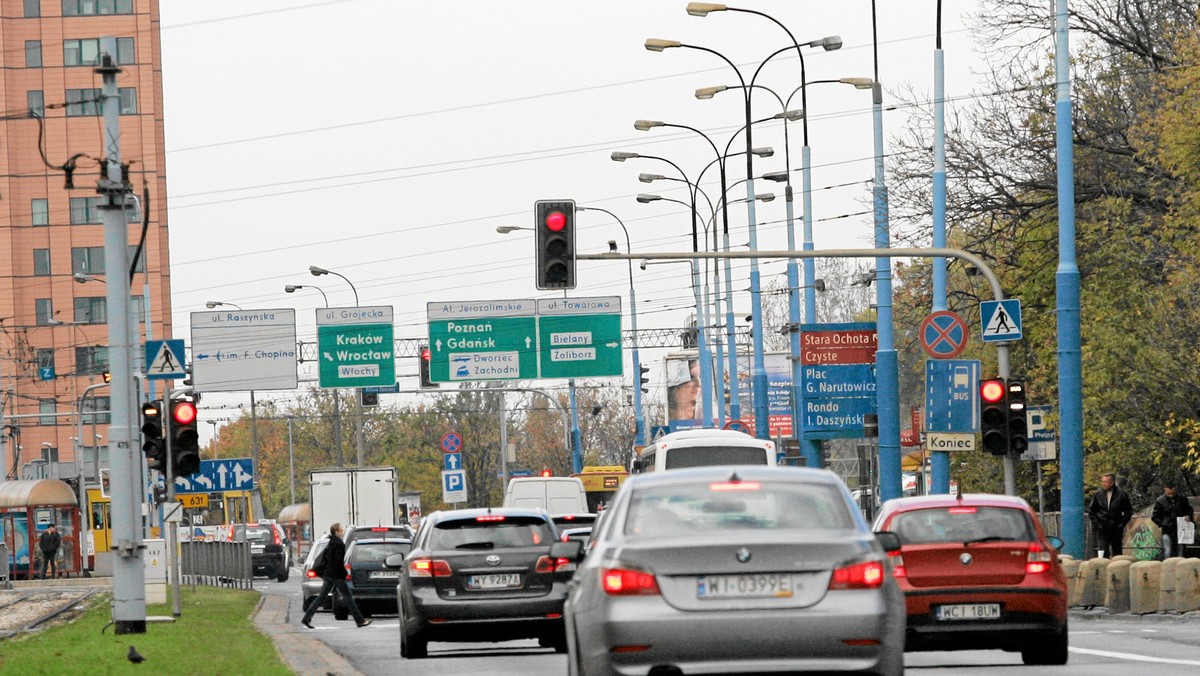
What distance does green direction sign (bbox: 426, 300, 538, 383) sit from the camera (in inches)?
2285

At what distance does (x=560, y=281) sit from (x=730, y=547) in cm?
1874

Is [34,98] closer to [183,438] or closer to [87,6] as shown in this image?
[87,6]

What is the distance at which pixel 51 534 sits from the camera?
218ft

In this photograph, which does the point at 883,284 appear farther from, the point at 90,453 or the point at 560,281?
the point at 90,453

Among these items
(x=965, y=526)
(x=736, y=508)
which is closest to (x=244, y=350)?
(x=965, y=526)

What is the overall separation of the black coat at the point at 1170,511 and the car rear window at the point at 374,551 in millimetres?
11535

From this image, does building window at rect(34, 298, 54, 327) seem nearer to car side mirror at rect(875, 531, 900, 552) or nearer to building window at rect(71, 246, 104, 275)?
building window at rect(71, 246, 104, 275)

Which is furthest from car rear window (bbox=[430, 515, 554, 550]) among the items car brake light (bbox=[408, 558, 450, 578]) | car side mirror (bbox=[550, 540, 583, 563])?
car side mirror (bbox=[550, 540, 583, 563])

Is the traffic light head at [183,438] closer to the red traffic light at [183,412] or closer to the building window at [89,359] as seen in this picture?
the red traffic light at [183,412]

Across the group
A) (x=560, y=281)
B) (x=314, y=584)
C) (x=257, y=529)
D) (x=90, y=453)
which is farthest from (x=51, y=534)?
(x=90, y=453)

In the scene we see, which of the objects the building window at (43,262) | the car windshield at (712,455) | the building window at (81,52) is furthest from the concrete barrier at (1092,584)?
the building window at (43,262)

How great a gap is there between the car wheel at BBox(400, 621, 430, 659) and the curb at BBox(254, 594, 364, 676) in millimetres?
593

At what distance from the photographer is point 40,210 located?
359ft

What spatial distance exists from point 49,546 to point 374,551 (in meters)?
33.7
